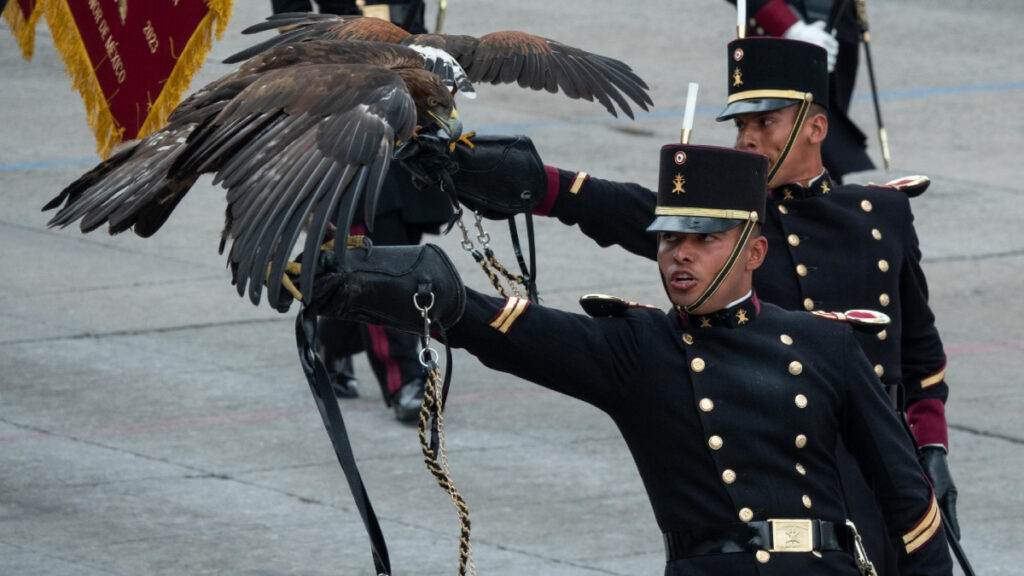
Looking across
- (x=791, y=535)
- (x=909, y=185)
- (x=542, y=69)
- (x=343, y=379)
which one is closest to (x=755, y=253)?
(x=791, y=535)

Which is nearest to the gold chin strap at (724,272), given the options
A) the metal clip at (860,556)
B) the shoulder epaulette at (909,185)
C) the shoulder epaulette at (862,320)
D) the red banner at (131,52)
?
the shoulder epaulette at (862,320)

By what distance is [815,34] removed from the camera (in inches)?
333

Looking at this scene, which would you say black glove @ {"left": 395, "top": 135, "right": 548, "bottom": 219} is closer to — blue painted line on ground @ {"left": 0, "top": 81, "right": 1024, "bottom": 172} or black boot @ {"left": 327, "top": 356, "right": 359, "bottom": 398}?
black boot @ {"left": 327, "top": 356, "right": 359, "bottom": 398}

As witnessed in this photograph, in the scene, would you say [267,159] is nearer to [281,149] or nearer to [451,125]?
[281,149]

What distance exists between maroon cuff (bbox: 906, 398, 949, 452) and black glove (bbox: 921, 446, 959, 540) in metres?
0.03

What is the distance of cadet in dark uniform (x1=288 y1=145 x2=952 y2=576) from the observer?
12.3ft

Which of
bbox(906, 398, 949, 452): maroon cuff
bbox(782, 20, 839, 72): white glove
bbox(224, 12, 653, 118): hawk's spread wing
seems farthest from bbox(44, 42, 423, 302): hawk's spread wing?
bbox(782, 20, 839, 72): white glove

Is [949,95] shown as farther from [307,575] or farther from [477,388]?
[307,575]

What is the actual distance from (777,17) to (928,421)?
388cm

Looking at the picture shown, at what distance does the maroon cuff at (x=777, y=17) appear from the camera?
8406mm

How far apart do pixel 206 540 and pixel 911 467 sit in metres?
2.95

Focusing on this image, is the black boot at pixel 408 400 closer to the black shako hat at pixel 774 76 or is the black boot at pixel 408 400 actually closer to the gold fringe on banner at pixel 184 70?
the gold fringe on banner at pixel 184 70

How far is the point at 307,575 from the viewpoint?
5.80 m

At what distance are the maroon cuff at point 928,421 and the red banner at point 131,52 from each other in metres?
2.16
